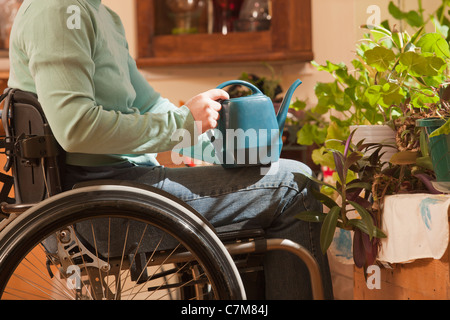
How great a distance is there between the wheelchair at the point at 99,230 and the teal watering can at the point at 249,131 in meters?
0.13

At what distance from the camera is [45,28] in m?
0.85

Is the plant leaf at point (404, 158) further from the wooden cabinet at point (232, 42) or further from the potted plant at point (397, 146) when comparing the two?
the wooden cabinet at point (232, 42)

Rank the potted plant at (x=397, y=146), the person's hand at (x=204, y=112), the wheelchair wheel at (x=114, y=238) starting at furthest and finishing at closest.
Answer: the potted plant at (x=397, y=146)
the person's hand at (x=204, y=112)
the wheelchair wheel at (x=114, y=238)

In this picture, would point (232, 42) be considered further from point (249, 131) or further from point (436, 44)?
point (249, 131)

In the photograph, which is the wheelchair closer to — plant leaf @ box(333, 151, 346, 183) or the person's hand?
the person's hand

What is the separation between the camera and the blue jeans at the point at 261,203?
0.94 m

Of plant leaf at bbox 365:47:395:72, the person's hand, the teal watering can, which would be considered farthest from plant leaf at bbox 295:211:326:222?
plant leaf at bbox 365:47:395:72

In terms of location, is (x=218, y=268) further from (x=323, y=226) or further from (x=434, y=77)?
A: (x=434, y=77)

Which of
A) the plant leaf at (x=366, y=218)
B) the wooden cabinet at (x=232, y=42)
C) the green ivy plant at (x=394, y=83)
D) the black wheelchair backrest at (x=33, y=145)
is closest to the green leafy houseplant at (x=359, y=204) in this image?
the plant leaf at (x=366, y=218)

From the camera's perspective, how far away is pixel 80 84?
33.7 inches

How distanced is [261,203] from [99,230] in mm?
265

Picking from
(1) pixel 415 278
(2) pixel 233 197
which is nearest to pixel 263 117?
(2) pixel 233 197

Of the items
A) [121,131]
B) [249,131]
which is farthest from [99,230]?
[249,131]
